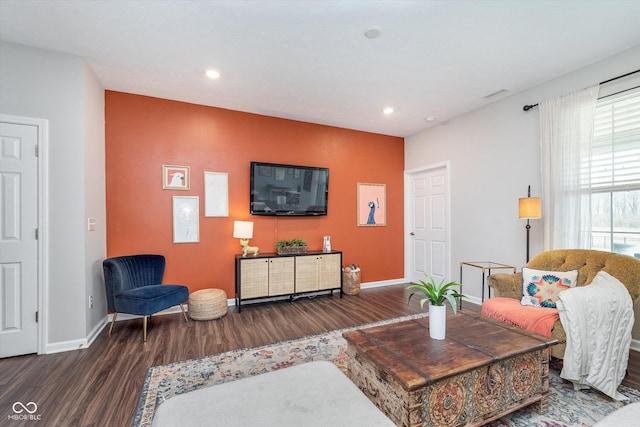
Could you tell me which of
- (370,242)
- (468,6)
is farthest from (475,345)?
(370,242)

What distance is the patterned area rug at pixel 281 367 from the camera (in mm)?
1715

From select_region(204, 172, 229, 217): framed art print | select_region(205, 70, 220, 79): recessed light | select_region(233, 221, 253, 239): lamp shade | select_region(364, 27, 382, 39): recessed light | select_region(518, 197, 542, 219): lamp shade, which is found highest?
select_region(364, 27, 382, 39): recessed light

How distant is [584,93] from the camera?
9.47 feet

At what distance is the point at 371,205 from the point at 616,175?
3.04 meters

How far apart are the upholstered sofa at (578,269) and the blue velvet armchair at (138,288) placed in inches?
135

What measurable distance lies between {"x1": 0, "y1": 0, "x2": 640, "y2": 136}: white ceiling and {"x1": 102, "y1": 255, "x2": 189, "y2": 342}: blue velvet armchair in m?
2.06

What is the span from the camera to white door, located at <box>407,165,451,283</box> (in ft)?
15.2

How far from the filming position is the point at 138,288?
10.2 ft

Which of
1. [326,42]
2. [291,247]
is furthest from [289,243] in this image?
[326,42]

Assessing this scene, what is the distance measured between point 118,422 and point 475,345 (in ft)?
7.19

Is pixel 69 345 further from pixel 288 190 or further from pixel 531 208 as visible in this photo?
pixel 531 208

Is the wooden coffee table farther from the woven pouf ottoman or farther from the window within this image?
the woven pouf ottoman

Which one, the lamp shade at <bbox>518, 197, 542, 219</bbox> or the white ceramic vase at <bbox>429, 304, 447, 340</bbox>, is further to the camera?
the lamp shade at <bbox>518, 197, 542, 219</bbox>

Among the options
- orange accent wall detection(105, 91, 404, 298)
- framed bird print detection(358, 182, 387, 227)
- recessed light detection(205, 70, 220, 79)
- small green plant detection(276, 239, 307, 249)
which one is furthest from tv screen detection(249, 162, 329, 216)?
recessed light detection(205, 70, 220, 79)
